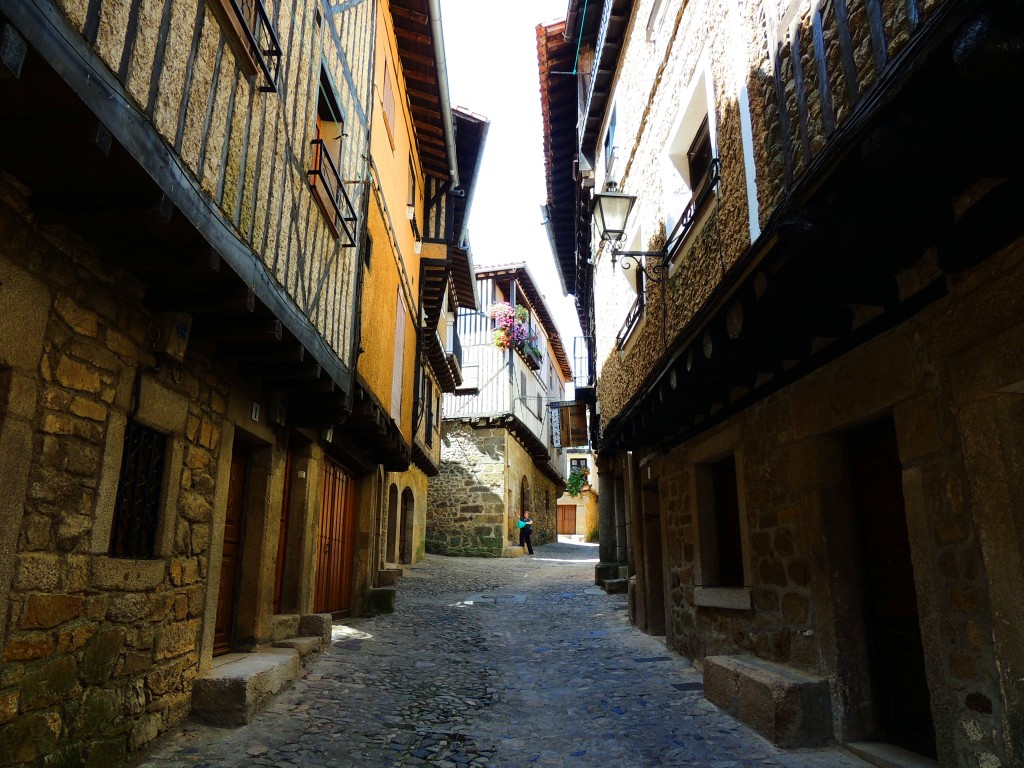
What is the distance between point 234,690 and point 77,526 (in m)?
1.61

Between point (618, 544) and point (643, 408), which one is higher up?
point (643, 408)

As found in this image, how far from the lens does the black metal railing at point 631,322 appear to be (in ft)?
24.2

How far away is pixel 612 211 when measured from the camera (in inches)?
248

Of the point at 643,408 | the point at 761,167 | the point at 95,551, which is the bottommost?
the point at 95,551

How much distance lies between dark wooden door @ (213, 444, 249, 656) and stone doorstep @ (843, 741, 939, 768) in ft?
Result: 13.6

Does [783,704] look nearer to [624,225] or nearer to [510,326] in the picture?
[624,225]

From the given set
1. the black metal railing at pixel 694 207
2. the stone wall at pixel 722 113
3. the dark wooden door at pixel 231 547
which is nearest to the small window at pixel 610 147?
the stone wall at pixel 722 113

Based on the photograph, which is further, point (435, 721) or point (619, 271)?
point (619, 271)

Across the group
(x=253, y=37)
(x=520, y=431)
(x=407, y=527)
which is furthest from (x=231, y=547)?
(x=520, y=431)

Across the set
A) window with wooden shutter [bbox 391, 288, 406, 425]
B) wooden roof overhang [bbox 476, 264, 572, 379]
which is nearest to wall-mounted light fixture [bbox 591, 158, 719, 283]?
window with wooden shutter [bbox 391, 288, 406, 425]

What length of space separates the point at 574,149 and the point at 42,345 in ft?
35.5

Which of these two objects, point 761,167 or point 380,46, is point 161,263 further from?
point 380,46

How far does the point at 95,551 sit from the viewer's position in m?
3.11

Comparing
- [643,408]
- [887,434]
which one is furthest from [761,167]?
[643,408]
